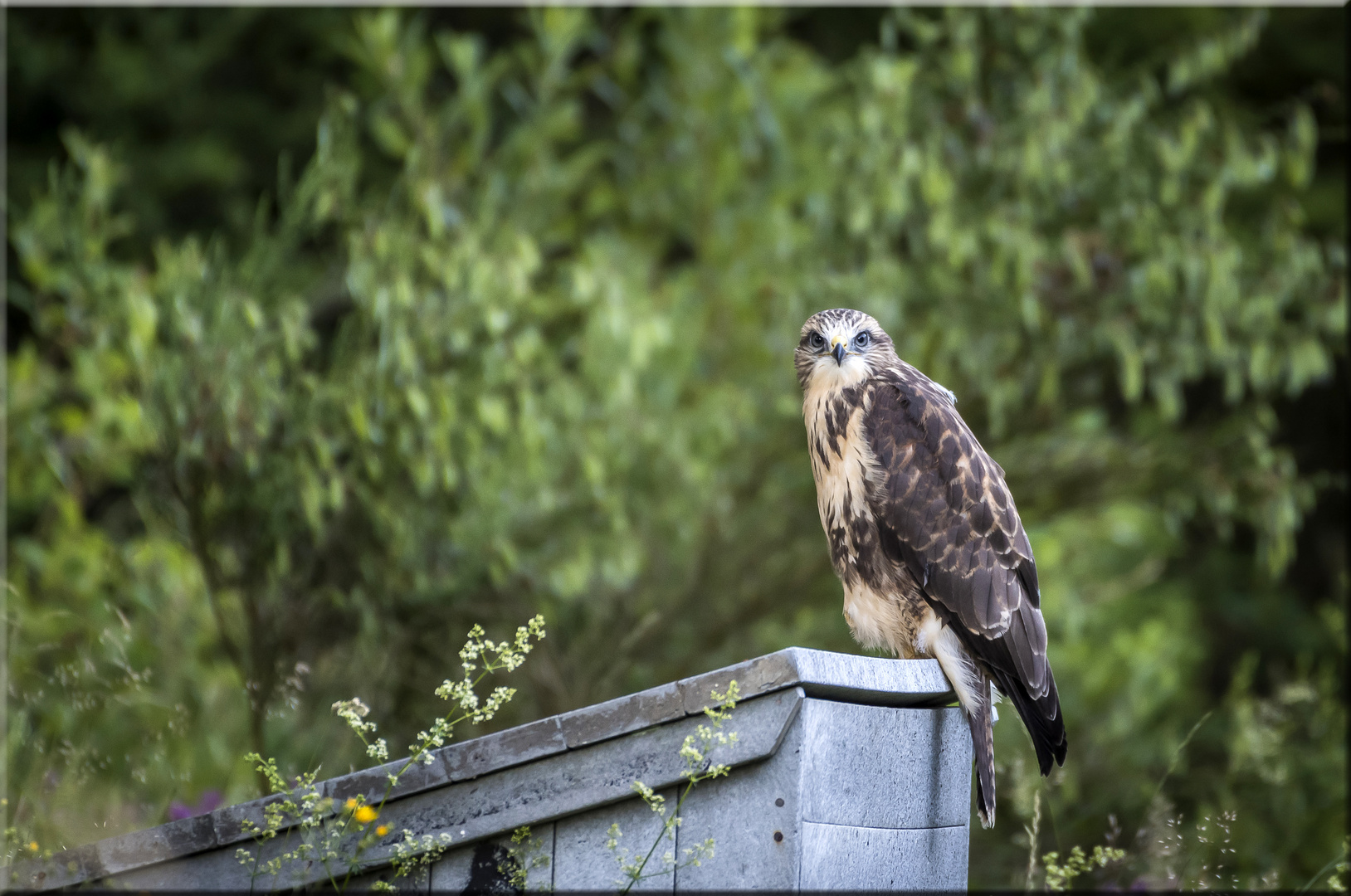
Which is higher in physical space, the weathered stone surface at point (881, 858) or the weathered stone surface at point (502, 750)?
the weathered stone surface at point (502, 750)

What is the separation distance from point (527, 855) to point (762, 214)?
11.4 ft

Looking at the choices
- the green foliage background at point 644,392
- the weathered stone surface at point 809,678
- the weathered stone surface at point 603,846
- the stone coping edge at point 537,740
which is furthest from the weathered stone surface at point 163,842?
the weathered stone surface at point 809,678

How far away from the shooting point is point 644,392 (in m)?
4.64

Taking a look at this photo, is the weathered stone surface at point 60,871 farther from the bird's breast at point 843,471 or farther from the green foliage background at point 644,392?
the bird's breast at point 843,471

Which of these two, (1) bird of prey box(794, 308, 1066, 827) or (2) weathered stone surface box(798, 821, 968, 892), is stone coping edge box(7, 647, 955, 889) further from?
(1) bird of prey box(794, 308, 1066, 827)

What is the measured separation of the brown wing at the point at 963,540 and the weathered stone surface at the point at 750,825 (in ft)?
2.56

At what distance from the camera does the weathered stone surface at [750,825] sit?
176cm

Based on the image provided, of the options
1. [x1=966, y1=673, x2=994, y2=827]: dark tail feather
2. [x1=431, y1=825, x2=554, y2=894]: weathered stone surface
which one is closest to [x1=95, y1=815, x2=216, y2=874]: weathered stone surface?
[x1=431, y1=825, x2=554, y2=894]: weathered stone surface

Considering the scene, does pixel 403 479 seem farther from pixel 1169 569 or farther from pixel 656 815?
pixel 1169 569

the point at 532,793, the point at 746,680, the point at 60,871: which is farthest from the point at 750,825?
the point at 60,871

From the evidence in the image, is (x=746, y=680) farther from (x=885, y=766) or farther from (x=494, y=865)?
(x=494, y=865)

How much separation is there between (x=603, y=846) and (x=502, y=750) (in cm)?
23

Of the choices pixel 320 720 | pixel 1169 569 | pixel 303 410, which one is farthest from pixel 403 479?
pixel 1169 569

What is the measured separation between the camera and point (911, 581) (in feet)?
8.32
